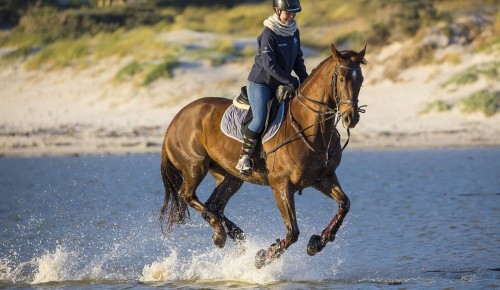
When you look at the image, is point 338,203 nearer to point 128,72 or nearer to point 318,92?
point 318,92

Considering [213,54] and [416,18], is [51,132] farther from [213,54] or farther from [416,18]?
[416,18]

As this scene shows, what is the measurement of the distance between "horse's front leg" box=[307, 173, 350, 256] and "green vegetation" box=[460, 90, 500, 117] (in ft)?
39.1

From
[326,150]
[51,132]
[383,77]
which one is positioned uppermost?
[326,150]

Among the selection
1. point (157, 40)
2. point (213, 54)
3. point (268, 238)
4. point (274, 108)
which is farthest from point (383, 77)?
point (274, 108)

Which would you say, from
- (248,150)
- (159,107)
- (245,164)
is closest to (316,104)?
(248,150)

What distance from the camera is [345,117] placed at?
8.52 m

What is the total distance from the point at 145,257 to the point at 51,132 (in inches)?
486

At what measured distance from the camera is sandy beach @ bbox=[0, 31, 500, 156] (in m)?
20.8

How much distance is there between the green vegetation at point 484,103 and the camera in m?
20.6

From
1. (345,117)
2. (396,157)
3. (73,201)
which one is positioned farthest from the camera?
(396,157)

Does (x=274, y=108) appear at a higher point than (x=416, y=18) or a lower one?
higher

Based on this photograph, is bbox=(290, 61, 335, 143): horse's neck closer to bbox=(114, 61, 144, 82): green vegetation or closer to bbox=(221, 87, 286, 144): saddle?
bbox=(221, 87, 286, 144): saddle

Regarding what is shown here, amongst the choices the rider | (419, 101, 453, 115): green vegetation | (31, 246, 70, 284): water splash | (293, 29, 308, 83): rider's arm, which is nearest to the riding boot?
the rider

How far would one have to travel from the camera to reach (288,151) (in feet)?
30.7
